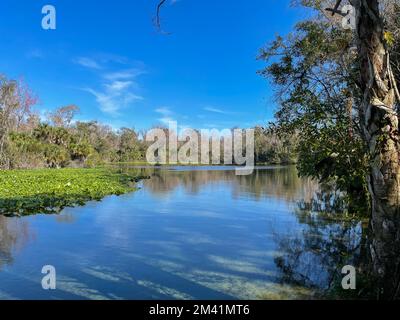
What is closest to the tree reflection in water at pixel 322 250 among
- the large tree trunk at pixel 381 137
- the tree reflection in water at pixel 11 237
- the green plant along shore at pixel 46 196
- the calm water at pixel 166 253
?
the calm water at pixel 166 253

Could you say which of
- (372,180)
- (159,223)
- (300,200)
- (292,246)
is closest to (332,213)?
(300,200)

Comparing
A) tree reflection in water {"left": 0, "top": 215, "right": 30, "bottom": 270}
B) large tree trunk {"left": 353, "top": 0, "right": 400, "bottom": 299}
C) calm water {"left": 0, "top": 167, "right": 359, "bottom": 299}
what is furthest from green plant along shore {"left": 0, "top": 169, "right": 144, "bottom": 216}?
large tree trunk {"left": 353, "top": 0, "right": 400, "bottom": 299}

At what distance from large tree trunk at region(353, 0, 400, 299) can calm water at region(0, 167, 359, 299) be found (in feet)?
5.47

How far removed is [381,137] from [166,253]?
5429mm

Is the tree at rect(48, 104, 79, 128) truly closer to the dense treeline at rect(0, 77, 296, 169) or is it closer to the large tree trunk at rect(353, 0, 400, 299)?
the dense treeline at rect(0, 77, 296, 169)

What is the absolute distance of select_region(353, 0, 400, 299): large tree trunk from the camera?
15.5ft

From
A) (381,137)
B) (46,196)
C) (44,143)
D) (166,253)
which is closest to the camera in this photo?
(381,137)

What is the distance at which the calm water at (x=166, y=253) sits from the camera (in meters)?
6.12

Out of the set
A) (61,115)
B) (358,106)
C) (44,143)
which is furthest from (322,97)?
(61,115)

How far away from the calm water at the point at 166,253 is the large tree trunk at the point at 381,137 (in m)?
1.67

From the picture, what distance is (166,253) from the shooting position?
843 centimetres

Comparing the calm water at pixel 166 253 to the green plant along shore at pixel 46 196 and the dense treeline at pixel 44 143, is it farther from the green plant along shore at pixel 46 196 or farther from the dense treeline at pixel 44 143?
the dense treeline at pixel 44 143

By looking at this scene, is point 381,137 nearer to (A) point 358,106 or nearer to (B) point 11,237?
(A) point 358,106
